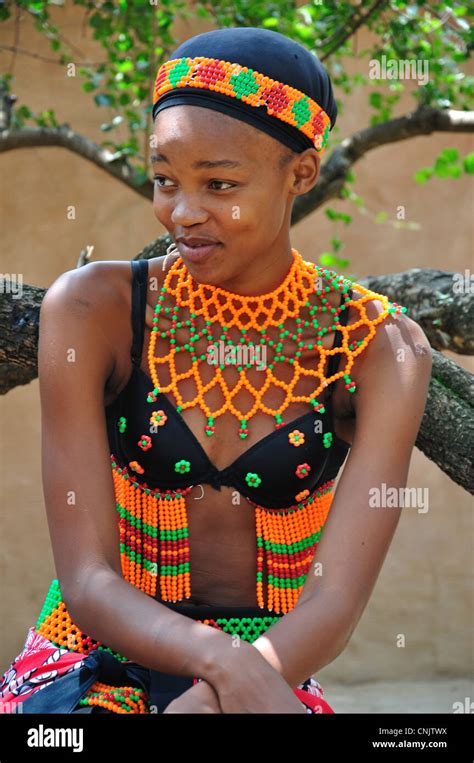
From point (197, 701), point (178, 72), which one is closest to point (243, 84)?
point (178, 72)

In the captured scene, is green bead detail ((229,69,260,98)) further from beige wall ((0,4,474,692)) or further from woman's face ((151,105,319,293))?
beige wall ((0,4,474,692))

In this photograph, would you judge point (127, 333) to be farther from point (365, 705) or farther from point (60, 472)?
point (365, 705)

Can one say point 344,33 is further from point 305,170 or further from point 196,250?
point 196,250

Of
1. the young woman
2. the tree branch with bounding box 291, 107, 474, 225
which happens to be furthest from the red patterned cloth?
the tree branch with bounding box 291, 107, 474, 225

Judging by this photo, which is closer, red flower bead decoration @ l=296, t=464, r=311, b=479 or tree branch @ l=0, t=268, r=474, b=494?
red flower bead decoration @ l=296, t=464, r=311, b=479

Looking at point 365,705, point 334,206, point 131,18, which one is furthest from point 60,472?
point 334,206

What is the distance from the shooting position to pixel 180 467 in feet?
7.52

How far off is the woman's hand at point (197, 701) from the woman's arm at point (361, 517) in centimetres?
13

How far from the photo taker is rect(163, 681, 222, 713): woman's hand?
6.31 feet

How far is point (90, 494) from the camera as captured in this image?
7.05ft

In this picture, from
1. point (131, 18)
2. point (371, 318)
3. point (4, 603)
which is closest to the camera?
point (371, 318)

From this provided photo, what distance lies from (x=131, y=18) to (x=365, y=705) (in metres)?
4.00

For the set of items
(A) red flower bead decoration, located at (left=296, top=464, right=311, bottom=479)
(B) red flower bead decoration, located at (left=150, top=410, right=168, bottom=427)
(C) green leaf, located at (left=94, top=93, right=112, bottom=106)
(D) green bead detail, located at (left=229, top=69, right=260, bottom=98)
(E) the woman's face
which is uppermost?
(C) green leaf, located at (left=94, top=93, right=112, bottom=106)

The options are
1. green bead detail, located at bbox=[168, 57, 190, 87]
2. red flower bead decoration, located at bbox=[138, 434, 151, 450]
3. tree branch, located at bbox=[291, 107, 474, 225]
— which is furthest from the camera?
tree branch, located at bbox=[291, 107, 474, 225]
